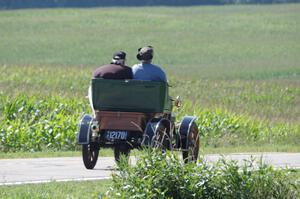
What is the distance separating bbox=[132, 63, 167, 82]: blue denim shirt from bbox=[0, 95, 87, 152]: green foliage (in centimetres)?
560

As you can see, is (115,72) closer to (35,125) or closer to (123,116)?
(123,116)

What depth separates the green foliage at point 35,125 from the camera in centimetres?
2234

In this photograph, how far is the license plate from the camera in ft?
54.2

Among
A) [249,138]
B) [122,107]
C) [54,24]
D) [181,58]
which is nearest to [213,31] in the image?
[54,24]

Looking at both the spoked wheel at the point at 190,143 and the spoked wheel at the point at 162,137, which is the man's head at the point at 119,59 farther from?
the spoked wheel at the point at 190,143

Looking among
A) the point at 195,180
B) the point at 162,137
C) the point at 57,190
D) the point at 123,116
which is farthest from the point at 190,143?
the point at 195,180

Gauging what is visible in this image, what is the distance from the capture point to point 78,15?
9719 cm

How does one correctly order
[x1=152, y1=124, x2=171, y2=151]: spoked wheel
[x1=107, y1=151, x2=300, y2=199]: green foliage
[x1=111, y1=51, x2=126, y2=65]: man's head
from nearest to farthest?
1. [x1=107, y1=151, x2=300, y2=199]: green foliage
2. [x1=152, y1=124, x2=171, y2=151]: spoked wheel
3. [x1=111, y1=51, x2=126, y2=65]: man's head

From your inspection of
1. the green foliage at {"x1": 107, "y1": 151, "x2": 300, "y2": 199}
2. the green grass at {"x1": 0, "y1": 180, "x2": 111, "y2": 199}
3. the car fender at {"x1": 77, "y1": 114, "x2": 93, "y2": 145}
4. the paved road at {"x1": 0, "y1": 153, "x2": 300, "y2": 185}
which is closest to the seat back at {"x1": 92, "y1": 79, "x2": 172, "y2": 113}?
the car fender at {"x1": 77, "y1": 114, "x2": 93, "y2": 145}

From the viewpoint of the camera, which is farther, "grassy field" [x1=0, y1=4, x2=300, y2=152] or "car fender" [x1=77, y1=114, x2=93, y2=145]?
"grassy field" [x1=0, y1=4, x2=300, y2=152]

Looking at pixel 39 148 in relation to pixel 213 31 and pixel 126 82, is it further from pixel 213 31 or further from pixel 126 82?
pixel 213 31

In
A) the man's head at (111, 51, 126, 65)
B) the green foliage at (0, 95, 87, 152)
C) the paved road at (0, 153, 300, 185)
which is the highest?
the man's head at (111, 51, 126, 65)

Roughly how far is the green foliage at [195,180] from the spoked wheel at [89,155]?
11.6ft

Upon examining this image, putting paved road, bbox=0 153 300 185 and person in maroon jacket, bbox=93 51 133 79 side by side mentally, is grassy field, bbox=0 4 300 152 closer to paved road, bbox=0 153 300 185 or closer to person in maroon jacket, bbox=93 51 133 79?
paved road, bbox=0 153 300 185
